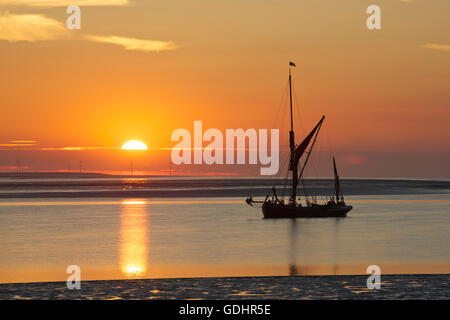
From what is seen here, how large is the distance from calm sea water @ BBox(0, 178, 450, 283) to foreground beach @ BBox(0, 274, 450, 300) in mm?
4744

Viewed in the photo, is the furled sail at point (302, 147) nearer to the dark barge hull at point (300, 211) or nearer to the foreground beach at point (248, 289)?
the dark barge hull at point (300, 211)

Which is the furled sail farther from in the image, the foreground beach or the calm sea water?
the foreground beach

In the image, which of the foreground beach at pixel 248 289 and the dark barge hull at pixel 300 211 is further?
the dark barge hull at pixel 300 211

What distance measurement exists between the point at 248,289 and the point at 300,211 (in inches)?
2382

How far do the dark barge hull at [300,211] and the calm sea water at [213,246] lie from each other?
4443 mm

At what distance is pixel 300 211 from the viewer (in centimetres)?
8775

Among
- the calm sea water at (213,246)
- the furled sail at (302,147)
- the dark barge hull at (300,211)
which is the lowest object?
the calm sea water at (213,246)

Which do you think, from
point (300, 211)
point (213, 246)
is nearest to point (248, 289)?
point (213, 246)

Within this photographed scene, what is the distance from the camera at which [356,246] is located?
167ft

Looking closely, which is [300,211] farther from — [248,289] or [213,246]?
[248,289]

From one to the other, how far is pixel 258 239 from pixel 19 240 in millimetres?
19232

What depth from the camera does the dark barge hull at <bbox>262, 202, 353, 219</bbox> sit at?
87.0 m

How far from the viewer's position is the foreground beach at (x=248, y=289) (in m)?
26.2

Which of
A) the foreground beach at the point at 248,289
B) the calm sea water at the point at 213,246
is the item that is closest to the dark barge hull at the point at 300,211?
the calm sea water at the point at 213,246
